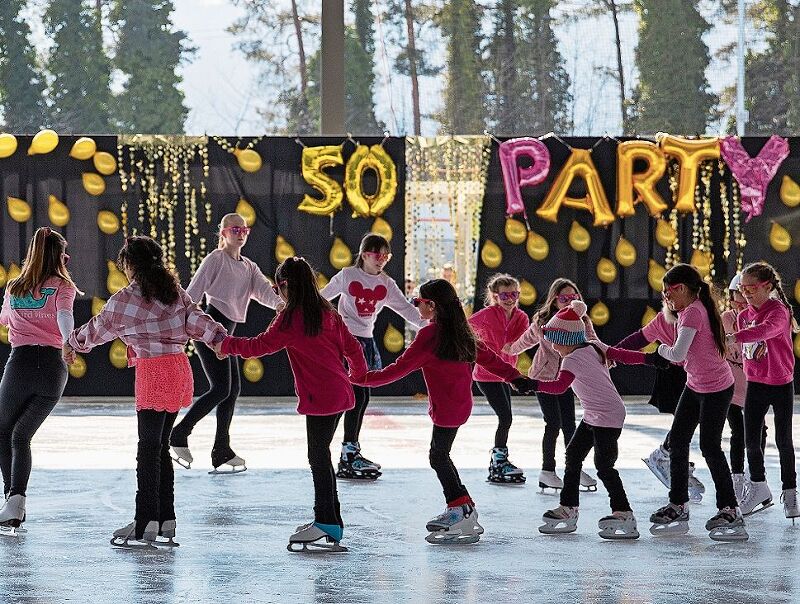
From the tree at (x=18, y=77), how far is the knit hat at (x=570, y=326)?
10.2 m

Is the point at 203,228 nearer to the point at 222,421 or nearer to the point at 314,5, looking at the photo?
Result: the point at 314,5

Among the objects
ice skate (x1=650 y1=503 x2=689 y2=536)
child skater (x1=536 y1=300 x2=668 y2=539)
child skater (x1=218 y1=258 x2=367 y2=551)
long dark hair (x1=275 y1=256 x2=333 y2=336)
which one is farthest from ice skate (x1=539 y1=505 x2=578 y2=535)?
long dark hair (x1=275 y1=256 x2=333 y2=336)

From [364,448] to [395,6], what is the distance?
6.97 metres

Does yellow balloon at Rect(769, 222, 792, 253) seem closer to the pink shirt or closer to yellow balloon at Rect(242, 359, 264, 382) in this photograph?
yellow balloon at Rect(242, 359, 264, 382)

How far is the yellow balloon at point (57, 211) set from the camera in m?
14.4

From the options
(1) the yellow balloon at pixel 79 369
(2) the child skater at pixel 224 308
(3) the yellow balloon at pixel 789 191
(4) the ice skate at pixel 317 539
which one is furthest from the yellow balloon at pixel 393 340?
(4) the ice skate at pixel 317 539

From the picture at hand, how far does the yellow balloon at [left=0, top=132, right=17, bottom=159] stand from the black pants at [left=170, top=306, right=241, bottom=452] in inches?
231

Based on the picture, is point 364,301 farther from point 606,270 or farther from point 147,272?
point 606,270

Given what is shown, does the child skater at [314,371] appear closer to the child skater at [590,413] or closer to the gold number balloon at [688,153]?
the child skater at [590,413]

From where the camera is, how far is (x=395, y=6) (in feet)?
52.1

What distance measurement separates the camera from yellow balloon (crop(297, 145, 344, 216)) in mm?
14422

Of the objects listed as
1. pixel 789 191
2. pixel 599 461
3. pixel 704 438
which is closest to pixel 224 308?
pixel 599 461

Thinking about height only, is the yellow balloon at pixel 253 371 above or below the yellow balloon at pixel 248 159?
below

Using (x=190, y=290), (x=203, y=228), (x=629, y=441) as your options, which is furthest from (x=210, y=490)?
(x=203, y=228)
